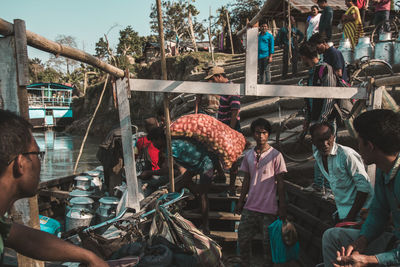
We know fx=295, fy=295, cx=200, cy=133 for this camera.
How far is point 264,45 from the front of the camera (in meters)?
7.33

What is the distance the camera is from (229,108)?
4.11 metres

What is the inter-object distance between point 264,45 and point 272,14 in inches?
374

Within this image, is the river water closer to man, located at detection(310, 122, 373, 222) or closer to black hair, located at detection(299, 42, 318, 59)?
black hair, located at detection(299, 42, 318, 59)

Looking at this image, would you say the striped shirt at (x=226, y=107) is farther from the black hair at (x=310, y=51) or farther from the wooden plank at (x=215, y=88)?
the wooden plank at (x=215, y=88)

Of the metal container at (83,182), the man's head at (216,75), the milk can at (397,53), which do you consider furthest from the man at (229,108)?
the milk can at (397,53)

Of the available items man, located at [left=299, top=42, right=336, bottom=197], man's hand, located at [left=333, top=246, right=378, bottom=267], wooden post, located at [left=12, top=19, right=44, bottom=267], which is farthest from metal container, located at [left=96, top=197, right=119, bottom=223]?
man's hand, located at [left=333, top=246, right=378, bottom=267]

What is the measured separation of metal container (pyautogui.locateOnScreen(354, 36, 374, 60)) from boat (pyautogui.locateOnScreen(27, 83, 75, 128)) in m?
30.9

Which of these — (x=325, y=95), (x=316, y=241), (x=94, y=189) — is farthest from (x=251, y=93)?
(x=94, y=189)

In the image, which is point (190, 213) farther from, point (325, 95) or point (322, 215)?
point (325, 95)

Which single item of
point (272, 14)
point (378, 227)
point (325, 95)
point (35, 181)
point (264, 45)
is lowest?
point (378, 227)

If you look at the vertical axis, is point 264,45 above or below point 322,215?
above

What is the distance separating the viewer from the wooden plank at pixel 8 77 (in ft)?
4.84

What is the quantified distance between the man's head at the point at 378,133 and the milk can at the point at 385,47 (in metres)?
6.06

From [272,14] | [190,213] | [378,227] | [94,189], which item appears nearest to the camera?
[378,227]
